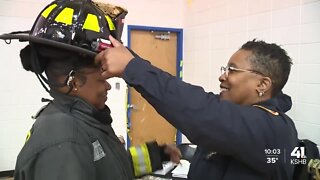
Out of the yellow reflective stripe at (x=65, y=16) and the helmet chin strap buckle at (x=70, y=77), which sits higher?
the yellow reflective stripe at (x=65, y=16)

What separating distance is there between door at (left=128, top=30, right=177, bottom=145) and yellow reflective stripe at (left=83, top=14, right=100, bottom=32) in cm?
323

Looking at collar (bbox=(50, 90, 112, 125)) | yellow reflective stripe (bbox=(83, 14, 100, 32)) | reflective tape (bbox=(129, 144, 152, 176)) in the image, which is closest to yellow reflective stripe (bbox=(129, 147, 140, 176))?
reflective tape (bbox=(129, 144, 152, 176))

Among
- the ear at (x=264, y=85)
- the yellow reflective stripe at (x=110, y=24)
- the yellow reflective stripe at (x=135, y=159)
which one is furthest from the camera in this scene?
the yellow reflective stripe at (x=135, y=159)

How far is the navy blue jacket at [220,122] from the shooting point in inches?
35.3

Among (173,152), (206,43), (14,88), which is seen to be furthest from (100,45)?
(206,43)

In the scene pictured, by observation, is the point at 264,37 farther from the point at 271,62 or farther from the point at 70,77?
the point at 70,77

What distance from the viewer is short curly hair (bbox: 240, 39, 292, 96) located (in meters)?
1.20

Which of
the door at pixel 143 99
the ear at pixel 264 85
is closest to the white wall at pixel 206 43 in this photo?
the door at pixel 143 99

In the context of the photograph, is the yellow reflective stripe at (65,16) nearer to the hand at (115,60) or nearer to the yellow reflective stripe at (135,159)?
the hand at (115,60)

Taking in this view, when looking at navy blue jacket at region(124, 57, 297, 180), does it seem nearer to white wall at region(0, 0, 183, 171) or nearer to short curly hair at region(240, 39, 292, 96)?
short curly hair at region(240, 39, 292, 96)

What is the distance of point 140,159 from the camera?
1.54m

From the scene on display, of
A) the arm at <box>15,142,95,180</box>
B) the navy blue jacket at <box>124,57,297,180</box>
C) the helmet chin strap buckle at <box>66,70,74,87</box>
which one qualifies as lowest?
the arm at <box>15,142,95,180</box>

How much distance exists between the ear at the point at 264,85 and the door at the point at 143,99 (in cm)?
309

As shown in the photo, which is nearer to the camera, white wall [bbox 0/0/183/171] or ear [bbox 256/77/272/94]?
ear [bbox 256/77/272/94]
